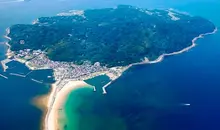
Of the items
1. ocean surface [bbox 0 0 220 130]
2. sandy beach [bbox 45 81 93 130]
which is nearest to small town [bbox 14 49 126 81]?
ocean surface [bbox 0 0 220 130]

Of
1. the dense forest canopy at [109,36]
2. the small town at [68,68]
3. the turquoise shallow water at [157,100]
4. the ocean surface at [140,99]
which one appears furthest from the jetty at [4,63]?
the turquoise shallow water at [157,100]

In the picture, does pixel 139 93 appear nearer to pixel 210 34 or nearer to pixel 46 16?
pixel 210 34

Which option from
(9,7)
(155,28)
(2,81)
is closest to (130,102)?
(2,81)

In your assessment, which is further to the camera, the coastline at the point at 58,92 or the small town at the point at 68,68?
the small town at the point at 68,68

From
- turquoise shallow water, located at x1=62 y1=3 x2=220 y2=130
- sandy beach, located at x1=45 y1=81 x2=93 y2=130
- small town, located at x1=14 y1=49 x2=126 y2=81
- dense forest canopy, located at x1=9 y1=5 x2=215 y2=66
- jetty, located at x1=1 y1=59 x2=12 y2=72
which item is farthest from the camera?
dense forest canopy, located at x1=9 y1=5 x2=215 y2=66

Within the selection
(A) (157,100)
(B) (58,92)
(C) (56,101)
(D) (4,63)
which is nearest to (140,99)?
(A) (157,100)

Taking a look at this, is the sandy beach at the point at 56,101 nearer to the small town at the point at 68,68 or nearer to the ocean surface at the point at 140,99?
the ocean surface at the point at 140,99

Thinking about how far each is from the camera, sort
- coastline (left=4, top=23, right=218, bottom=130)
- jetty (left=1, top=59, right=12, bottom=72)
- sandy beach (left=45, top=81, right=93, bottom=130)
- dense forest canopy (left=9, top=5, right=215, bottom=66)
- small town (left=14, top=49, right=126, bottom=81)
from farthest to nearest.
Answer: dense forest canopy (left=9, top=5, right=215, bottom=66)
jetty (left=1, top=59, right=12, bottom=72)
small town (left=14, top=49, right=126, bottom=81)
coastline (left=4, top=23, right=218, bottom=130)
sandy beach (left=45, top=81, right=93, bottom=130)

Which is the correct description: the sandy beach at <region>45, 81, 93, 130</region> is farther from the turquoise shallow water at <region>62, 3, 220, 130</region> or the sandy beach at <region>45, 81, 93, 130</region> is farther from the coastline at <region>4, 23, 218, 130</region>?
the turquoise shallow water at <region>62, 3, 220, 130</region>
